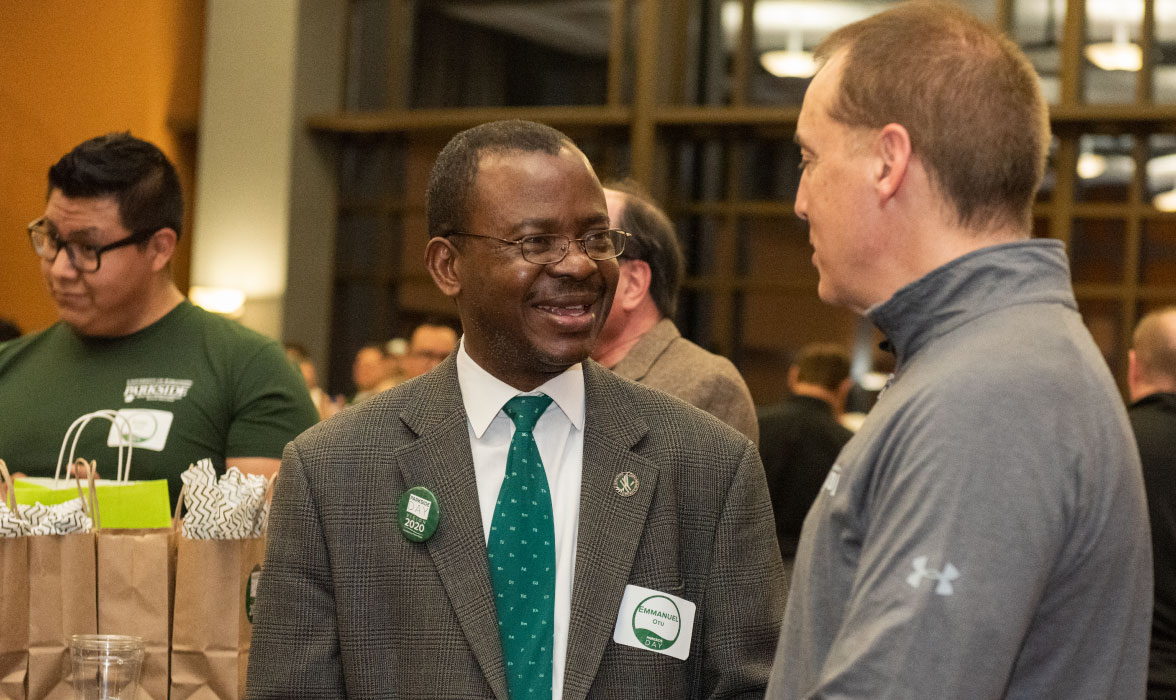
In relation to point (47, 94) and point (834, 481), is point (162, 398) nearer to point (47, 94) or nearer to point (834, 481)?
point (47, 94)

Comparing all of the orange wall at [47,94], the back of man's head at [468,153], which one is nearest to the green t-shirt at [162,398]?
the orange wall at [47,94]

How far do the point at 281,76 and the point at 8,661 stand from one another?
929cm

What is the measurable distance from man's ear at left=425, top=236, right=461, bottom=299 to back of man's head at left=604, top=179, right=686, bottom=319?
102 cm

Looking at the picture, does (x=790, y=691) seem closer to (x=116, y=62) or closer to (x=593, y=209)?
(x=593, y=209)

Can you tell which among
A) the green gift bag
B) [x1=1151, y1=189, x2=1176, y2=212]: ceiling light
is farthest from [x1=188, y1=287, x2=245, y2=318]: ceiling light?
the green gift bag

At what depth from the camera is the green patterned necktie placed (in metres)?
1.67

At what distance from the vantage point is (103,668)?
79.7 inches

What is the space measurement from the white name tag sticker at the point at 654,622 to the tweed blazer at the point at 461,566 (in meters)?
0.01

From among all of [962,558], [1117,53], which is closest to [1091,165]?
[1117,53]

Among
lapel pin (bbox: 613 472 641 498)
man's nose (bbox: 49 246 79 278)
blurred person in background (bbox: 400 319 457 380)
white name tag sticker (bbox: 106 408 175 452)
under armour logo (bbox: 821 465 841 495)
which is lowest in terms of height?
blurred person in background (bbox: 400 319 457 380)

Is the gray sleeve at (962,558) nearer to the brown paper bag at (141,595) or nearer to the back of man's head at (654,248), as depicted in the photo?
the brown paper bag at (141,595)

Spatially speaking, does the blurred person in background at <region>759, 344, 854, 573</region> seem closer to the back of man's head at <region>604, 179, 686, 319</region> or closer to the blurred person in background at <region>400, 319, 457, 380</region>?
the back of man's head at <region>604, 179, 686, 319</region>

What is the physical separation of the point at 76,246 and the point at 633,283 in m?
1.20

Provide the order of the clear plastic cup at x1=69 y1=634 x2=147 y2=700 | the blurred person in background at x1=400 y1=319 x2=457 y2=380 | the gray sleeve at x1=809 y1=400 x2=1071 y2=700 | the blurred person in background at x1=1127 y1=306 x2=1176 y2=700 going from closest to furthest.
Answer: the gray sleeve at x1=809 y1=400 x2=1071 y2=700 → the clear plastic cup at x1=69 y1=634 x2=147 y2=700 → the blurred person in background at x1=1127 y1=306 x2=1176 y2=700 → the blurred person in background at x1=400 y1=319 x2=457 y2=380
